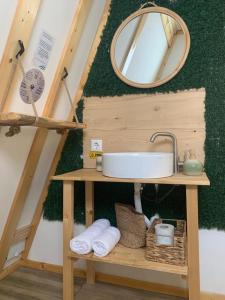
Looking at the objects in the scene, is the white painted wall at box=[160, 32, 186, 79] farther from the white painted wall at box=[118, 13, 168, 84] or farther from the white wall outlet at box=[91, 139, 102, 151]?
the white wall outlet at box=[91, 139, 102, 151]

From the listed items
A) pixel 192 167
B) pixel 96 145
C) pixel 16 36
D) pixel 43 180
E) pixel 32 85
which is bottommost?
pixel 43 180

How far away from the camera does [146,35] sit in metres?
1.75

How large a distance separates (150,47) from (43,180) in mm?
1233

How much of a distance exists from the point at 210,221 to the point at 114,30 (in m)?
1.44

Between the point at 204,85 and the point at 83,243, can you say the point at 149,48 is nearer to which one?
the point at 204,85

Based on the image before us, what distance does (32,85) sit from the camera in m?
1.47

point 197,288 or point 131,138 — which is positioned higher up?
point 131,138

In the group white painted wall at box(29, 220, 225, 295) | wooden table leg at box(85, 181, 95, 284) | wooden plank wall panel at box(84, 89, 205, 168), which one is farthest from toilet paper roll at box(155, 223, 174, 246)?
wooden table leg at box(85, 181, 95, 284)

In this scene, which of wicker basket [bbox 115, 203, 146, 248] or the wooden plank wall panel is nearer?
wicker basket [bbox 115, 203, 146, 248]

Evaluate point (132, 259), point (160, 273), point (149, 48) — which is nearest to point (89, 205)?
point (132, 259)

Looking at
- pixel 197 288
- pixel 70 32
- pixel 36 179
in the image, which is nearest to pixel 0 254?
pixel 36 179

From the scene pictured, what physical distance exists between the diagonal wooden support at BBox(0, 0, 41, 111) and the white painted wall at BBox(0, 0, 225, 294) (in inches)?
3.3

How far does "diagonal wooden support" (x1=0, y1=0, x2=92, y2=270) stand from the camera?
160 centimetres

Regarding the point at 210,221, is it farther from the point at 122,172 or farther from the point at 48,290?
the point at 48,290
